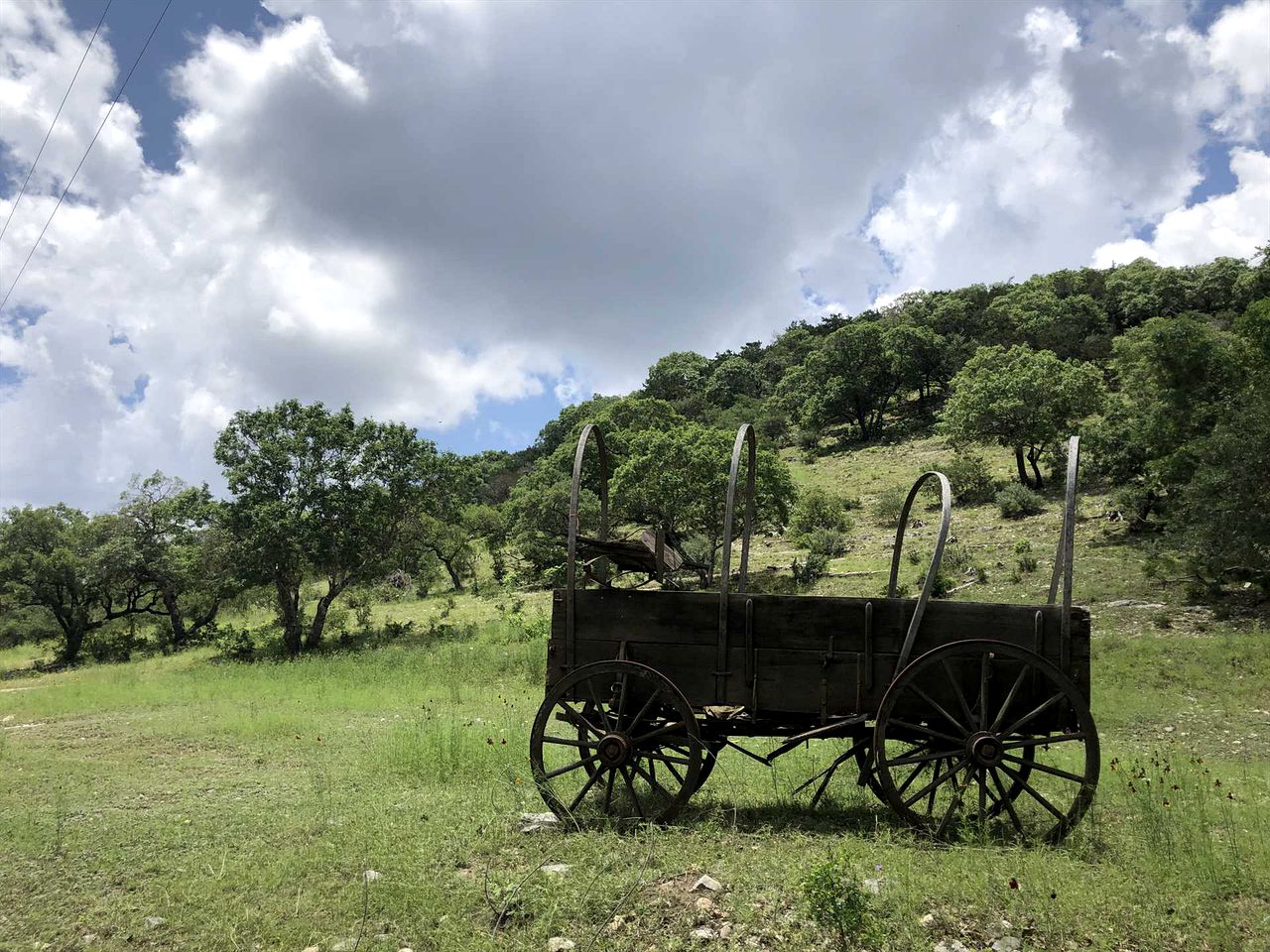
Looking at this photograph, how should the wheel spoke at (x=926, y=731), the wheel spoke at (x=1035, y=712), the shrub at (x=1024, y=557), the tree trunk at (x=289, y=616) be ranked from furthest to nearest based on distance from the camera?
1. the tree trunk at (x=289, y=616)
2. the shrub at (x=1024, y=557)
3. the wheel spoke at (x=926, y=731)
4. the wheel spoke at (x=1035, y=712)

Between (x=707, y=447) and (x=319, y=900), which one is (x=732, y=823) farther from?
(x=707, y=447)

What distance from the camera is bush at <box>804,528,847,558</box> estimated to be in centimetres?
3128

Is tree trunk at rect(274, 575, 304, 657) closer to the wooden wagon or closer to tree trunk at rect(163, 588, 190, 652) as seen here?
tree trunk at rect(163, 588, 190, 652)

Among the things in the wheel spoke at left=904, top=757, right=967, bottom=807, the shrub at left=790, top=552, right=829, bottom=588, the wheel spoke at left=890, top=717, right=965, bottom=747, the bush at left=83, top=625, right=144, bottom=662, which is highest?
the shrub at left=790, top=552, right=829, bottom=588

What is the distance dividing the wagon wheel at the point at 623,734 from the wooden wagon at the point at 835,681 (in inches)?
0.7

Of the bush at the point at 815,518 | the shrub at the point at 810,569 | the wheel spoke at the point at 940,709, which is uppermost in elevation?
the bush at the point at 815,518

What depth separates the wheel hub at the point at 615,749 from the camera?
20.7ft

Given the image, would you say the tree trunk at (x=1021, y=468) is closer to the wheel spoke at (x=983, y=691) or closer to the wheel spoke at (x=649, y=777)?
the wheel spoke at (x=983, y=691)

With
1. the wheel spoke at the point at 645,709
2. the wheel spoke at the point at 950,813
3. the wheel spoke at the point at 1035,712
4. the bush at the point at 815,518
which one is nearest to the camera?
the wheel spoke at the point at 950,813

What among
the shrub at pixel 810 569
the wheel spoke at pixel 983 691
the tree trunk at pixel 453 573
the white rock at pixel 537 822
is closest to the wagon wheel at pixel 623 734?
the white rock at pixel 537 822

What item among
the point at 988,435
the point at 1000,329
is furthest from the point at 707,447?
the point at 1000,329

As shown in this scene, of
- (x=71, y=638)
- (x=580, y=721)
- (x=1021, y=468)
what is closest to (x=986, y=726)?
(x=580, y=721)

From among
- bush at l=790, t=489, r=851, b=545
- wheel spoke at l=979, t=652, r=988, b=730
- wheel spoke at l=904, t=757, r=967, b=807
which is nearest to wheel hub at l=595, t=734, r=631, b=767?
wheel spoke at l=904, t=757, r=967, b=807

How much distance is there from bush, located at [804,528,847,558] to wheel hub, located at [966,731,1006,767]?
2481 centimetres
